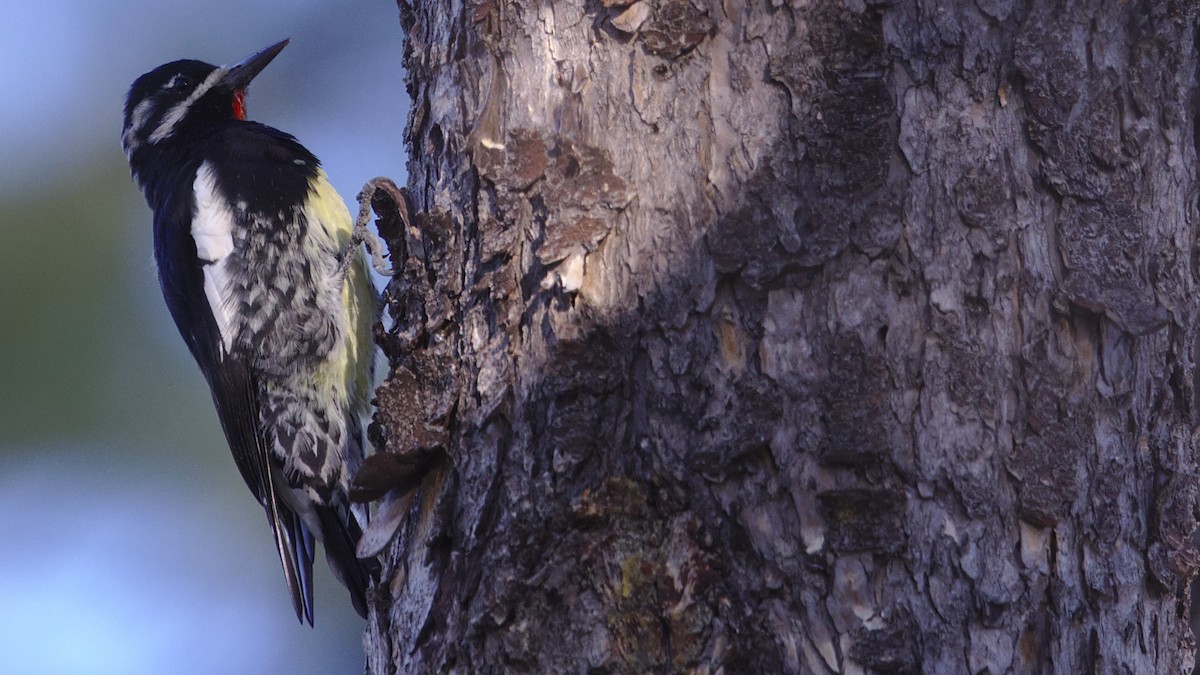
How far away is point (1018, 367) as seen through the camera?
1597mm

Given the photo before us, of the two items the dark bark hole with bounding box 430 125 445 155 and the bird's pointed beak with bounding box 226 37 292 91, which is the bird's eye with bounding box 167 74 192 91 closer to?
the bird's pointed beak with bounding box 226 37 292 91

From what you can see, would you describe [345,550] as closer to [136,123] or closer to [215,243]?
[215,243]

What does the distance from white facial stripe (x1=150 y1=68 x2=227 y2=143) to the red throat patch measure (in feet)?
0.27

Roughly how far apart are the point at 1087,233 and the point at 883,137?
1.09 feet

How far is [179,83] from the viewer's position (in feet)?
12.9

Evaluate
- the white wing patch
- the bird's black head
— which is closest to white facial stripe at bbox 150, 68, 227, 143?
the bird's black head

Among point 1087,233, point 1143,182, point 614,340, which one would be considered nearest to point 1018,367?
point 1087,233

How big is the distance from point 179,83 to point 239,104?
211 mm

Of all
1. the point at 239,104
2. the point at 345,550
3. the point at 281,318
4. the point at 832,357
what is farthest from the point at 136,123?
the point at 832,357

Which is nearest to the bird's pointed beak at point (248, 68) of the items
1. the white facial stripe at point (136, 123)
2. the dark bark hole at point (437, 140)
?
the white facial stripe at point (136, 123)

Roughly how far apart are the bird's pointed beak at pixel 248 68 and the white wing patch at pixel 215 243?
A: 63 cm

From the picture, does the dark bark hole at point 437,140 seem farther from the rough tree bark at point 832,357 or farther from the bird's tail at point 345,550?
the bird's tail at point 345,550

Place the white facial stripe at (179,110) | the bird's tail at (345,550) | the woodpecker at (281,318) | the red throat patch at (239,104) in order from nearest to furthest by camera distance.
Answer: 1. the bird's tail at (345,550)
2. the woodpecker at (281,318)
3. the white facial stripe at (179,110)
4. the red throat patch at (239,104)

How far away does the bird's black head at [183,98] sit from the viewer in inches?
153
